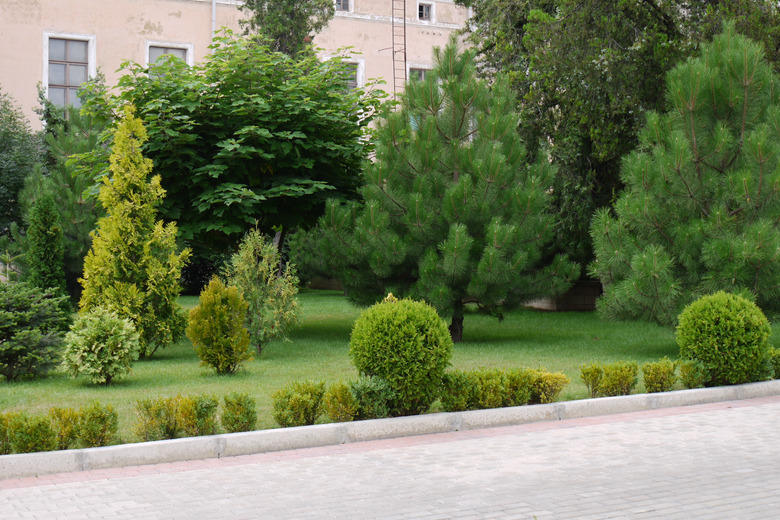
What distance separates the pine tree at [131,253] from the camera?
13914 millimetres

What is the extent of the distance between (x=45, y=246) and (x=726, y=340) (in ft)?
41.3

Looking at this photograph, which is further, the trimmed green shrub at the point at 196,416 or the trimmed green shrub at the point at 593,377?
the trimmed green shrub at the point at 593,377

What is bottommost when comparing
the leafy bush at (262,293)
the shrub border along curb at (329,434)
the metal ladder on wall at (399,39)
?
the shrub border along curb at (329,434)

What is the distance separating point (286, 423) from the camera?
802 centimetres

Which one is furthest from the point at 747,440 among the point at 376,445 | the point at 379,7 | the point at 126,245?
the point at 379,7

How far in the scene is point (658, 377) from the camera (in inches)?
392

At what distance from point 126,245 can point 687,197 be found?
9.42 metres

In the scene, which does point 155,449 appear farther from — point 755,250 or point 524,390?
point 755,250

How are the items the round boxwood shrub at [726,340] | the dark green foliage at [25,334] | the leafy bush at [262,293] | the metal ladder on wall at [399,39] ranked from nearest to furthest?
the round boxwood shrub at [726,340]
the dark green foliage at [25,334]
the leafy bush at [262,293]
the metal ladder on wall at [399,39]

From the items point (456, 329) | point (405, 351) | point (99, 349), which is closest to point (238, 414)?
point (405, 351)

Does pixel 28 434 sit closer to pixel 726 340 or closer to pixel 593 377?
pixel 593 377

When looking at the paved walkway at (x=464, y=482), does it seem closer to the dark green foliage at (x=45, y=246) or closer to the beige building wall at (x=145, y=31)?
the dark green foliage at (x=45, y=246)

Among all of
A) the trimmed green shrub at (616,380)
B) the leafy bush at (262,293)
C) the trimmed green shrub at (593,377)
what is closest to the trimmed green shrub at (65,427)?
the trimmed green shrub at (593,377)

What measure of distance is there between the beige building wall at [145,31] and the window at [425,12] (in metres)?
0.08
